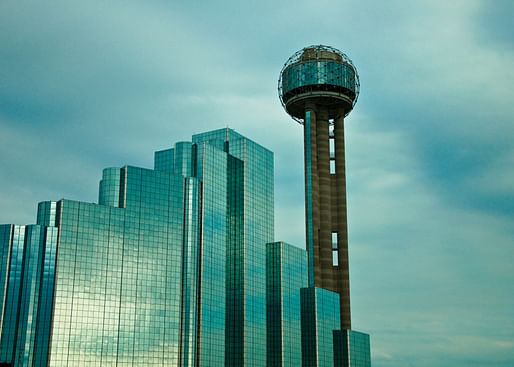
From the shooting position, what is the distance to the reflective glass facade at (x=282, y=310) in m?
188

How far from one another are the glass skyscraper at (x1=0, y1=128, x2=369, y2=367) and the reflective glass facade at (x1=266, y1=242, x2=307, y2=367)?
1.03 feet

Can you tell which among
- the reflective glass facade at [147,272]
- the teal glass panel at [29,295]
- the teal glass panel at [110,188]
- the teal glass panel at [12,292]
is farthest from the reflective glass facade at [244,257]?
the teal glass panel at [12,292]

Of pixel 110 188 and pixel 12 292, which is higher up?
pixel 110 188

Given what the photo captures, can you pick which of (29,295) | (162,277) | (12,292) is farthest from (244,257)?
(12,292)

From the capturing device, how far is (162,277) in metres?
162

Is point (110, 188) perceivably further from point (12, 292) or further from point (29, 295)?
point (12, 292)

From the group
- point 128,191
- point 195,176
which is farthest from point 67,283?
point 195,176

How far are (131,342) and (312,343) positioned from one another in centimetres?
6399

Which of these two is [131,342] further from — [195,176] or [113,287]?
[195,176]

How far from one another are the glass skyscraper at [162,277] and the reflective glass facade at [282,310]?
313 mm

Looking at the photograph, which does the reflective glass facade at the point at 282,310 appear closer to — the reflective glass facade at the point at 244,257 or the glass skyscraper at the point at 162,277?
the glass skyscraper at the point at 162,277

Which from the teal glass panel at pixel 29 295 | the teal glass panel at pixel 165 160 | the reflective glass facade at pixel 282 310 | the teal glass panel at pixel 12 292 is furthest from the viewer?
the reflective glass facade at pixel 282 310

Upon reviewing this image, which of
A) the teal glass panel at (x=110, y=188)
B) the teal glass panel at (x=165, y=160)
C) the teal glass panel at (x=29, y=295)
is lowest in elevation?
the teal glass panel at (x=29, y=295)

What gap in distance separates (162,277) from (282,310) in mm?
44196
